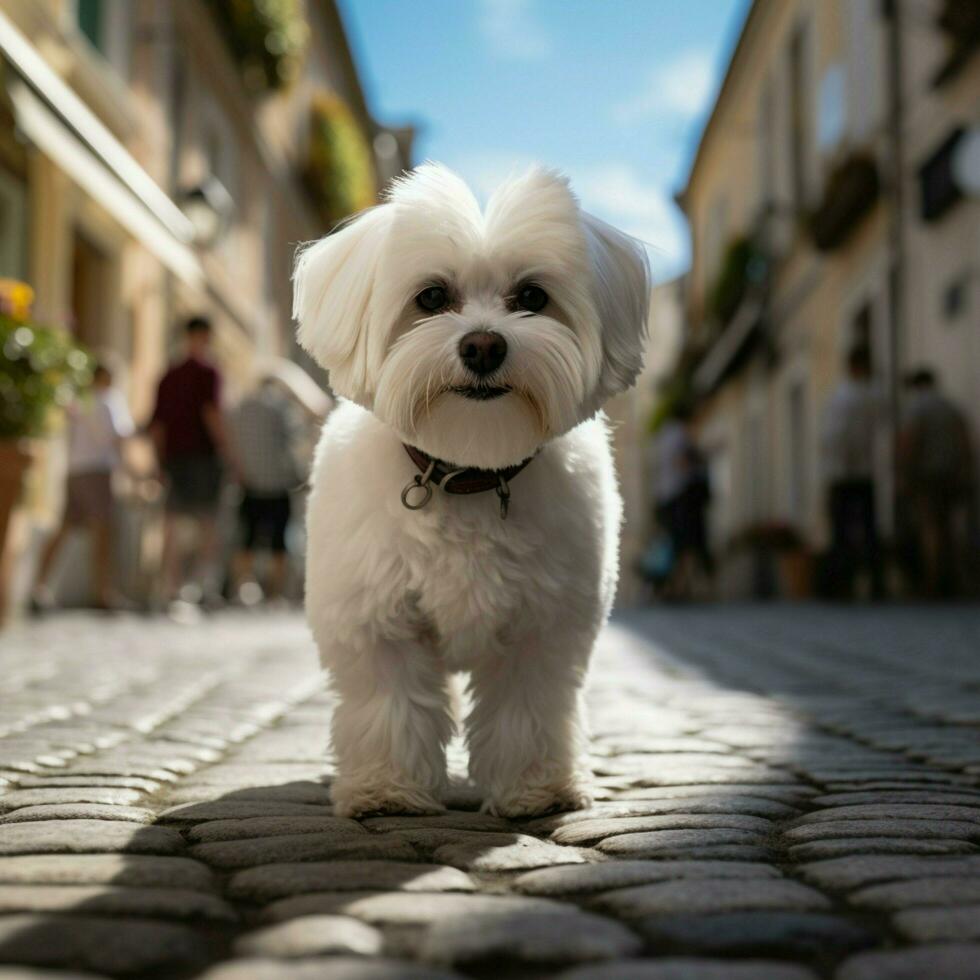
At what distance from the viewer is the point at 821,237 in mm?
18891

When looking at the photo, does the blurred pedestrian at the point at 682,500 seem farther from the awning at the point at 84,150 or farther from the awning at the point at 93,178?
the awning at the point at 84,150

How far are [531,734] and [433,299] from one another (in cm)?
98

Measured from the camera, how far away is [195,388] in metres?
11.4

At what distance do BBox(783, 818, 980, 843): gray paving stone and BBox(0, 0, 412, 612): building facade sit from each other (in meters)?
2.24

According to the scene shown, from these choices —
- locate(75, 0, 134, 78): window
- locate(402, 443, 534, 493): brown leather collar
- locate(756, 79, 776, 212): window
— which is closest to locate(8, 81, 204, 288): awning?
locate(75, 0, 134, 78): window

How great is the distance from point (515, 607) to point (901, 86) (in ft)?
47.7

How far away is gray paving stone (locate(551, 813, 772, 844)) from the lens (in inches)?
112

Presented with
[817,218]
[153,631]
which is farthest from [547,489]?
[817,218]

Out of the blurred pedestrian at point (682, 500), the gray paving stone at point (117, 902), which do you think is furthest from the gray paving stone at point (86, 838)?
the blurred pedestrian at point (682, 500)

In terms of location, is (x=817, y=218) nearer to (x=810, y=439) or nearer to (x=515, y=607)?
(x=810, y=439)

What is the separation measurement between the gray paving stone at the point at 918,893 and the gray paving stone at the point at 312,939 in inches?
30.0

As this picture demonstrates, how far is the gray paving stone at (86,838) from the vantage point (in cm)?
262

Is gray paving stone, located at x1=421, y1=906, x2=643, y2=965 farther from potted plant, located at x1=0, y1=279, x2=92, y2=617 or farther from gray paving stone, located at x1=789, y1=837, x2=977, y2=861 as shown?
potted plant, located at x1=0, y1=279, x2=92, y2=617

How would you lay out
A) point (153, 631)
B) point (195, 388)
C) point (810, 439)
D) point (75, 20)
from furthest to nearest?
1. point (810, 439)
2. point (75, 20)
3. point (195, 388)
4. point (153, 631)
